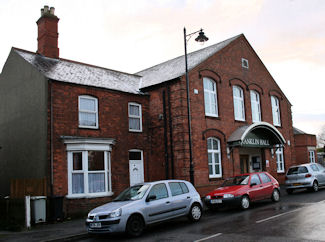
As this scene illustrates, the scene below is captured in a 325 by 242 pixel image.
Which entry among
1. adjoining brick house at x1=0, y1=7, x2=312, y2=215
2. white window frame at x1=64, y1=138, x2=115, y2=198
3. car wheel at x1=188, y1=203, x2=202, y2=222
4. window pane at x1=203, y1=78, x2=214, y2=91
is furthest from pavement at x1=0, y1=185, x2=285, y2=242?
window pane at x1=203, y1=78, x2=214, y2=91

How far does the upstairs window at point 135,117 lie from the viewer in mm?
18641

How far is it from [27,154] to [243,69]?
48.6ft

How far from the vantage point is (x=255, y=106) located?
24.2 metres

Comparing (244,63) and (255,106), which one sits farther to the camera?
(255,106)

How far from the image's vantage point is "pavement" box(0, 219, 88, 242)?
10.4 meters

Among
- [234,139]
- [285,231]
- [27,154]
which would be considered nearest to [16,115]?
[27,154]

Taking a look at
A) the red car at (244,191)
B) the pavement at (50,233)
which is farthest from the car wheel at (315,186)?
the pavement at (50,233)

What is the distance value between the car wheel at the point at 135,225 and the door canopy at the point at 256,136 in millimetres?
11016

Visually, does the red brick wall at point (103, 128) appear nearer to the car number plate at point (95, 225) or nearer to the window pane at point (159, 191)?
the car number plate at point (95, 225)

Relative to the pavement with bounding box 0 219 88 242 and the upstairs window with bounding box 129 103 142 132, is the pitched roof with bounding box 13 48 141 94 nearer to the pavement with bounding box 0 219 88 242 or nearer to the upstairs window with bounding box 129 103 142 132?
the upstairs window with bounding box 129 103 142 132

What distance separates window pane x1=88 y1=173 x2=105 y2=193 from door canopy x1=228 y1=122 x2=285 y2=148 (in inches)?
322

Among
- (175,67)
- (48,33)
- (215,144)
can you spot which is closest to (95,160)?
(215,144)

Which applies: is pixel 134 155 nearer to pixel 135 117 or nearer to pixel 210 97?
pixel 135 117

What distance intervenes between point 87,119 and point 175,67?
283 inches
